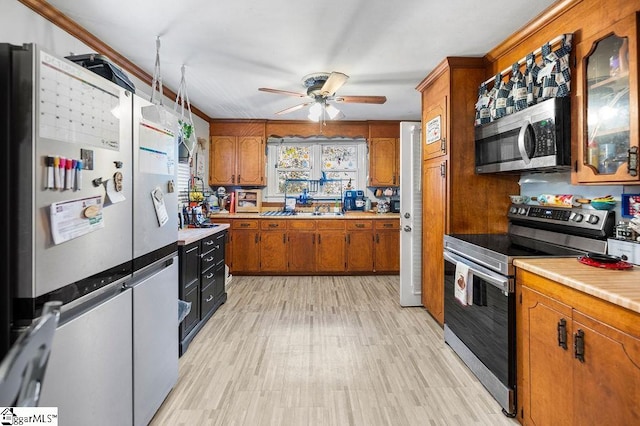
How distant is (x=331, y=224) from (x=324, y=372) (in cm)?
280

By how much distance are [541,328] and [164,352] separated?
204 cm

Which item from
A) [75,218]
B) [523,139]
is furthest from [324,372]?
[523,139]

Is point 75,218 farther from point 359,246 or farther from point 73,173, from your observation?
point 359,246

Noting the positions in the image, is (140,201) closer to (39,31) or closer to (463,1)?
(39,31)

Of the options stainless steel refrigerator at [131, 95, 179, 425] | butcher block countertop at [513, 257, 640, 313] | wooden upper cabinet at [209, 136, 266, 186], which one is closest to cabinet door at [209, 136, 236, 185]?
wooden upper cabinet at [209, 136, 266, 186]

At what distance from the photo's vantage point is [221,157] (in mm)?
5168

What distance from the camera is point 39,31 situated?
202cm

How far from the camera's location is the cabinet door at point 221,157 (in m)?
5.16

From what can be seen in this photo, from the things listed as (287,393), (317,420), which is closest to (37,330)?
(317,420)

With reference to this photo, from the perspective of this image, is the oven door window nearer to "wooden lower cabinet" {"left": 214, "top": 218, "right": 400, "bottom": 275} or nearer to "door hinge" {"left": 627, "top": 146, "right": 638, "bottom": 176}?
"door hinge" {"left": 627, "top": 146, "right": 638, "bottom": 176}

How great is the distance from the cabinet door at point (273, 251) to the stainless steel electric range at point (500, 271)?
9.04 feet

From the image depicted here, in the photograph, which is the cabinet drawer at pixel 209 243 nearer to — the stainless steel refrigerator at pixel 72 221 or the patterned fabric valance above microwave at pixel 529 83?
the stainless steel refrigerator at pixel 72 221

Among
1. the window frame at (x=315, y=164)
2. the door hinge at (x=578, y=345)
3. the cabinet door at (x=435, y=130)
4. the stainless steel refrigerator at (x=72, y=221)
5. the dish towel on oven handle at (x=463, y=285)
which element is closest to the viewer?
the stainless steel refrigerator at (x=72, y=221)

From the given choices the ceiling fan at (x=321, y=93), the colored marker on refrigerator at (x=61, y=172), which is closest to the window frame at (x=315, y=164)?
the ceiling fan at (x=321, y=93)
